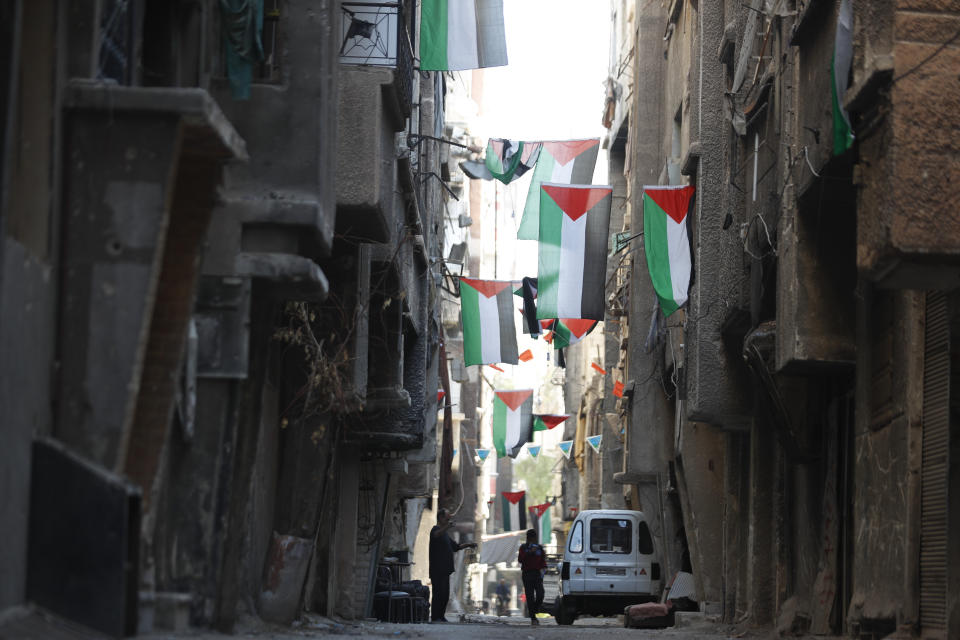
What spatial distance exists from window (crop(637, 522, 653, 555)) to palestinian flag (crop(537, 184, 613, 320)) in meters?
6.28

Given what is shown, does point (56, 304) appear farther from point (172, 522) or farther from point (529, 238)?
point (529, 238)

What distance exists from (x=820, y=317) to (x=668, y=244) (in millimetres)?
6322

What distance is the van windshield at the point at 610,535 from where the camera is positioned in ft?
85.9

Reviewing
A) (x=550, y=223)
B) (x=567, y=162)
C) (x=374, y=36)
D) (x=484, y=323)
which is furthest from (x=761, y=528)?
(x=374, y=36)

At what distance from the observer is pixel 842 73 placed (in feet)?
37.5

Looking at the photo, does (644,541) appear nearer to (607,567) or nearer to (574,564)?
(607,567)

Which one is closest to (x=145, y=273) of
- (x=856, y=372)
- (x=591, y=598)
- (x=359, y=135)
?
(x=359, y=135)

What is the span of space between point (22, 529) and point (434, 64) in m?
12.0

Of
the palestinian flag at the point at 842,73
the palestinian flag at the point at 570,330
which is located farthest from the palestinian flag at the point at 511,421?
the palestinian flag at the point at 842,73

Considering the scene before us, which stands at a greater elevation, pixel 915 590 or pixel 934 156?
pixel 934 156

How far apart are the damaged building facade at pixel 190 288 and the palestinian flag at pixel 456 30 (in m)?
0.27

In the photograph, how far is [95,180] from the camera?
808 cm

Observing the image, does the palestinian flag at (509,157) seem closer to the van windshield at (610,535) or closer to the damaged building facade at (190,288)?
the damaged building facade at (190,288)

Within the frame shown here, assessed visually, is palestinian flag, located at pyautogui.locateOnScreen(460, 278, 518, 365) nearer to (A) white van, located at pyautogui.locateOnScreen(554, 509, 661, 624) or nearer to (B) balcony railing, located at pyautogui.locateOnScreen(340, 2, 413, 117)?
(A) white van, located at pyautogui.locateOnScreen(554, 509, 661, 624)
